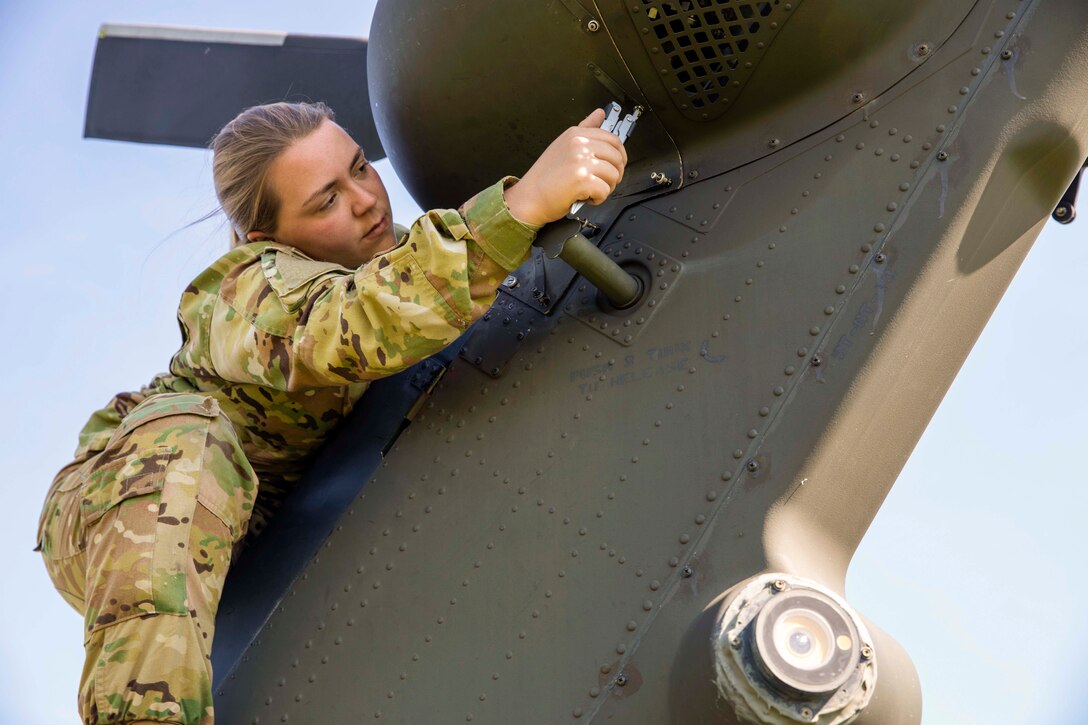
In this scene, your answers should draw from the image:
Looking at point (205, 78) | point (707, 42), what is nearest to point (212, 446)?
point (707, 42)

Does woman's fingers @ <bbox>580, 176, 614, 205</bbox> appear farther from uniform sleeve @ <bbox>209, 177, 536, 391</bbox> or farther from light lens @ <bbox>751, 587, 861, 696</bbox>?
light lens @ <bbox>751, 587, 861, 696</bbox>

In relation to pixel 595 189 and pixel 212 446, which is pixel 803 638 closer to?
pixel 595 189

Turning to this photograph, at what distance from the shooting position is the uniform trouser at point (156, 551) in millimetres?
2248

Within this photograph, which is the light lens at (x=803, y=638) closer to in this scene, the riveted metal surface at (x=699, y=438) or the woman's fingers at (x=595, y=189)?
the riveted metal surface at (x=699, y=438)

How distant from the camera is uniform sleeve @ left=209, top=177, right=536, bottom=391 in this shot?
2.40 meters

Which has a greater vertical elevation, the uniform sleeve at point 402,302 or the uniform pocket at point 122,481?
the uniform sleeve at point 402,302

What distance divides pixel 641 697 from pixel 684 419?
55cm

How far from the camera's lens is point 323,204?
295cm

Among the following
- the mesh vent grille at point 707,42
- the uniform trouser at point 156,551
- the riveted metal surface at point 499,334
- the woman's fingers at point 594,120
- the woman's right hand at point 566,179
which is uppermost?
the mesh vent grille at point 707,42

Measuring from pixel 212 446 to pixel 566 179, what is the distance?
91 centimetres

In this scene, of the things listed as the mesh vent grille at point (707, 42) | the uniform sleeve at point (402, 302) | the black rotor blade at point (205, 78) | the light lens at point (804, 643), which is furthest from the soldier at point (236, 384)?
the black rotor blade at point (205, 78)

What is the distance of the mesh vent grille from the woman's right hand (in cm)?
37

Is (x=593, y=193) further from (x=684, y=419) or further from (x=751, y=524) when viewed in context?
(x=751, y=524)

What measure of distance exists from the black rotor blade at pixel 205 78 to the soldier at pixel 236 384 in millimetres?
1153
